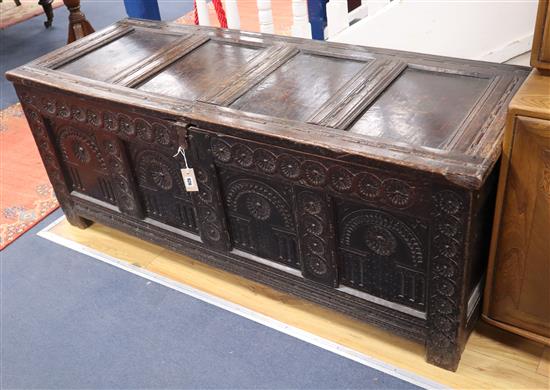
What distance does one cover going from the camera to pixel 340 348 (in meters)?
1.77

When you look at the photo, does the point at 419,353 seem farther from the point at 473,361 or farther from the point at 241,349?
the point at 241,349

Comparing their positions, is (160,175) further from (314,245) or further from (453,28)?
(453,28)

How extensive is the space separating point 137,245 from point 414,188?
1.27 meters

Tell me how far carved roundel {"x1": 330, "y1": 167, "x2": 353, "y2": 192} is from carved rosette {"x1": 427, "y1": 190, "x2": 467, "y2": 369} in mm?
214

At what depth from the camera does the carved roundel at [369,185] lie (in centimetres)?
141

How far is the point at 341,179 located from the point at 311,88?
0.39 m

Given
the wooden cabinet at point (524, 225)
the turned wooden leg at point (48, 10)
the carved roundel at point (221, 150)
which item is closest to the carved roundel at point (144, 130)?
the carved roundel at point (221, 150)

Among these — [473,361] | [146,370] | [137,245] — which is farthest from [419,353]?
[137,245]

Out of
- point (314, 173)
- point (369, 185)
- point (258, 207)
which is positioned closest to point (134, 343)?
point (258, 207)

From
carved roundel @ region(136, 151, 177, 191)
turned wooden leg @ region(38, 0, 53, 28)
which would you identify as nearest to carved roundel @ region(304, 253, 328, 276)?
carved roundel @ region(136, 151, 177, 191)

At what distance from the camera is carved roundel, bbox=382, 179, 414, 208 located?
1.38 metres

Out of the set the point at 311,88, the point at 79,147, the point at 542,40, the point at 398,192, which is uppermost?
the point at 542,40

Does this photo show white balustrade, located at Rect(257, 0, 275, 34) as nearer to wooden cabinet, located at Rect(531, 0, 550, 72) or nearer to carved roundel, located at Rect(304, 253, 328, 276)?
carved roundel, located at Rect(304, 253, 328, 276)

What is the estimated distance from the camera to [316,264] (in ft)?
5.63
